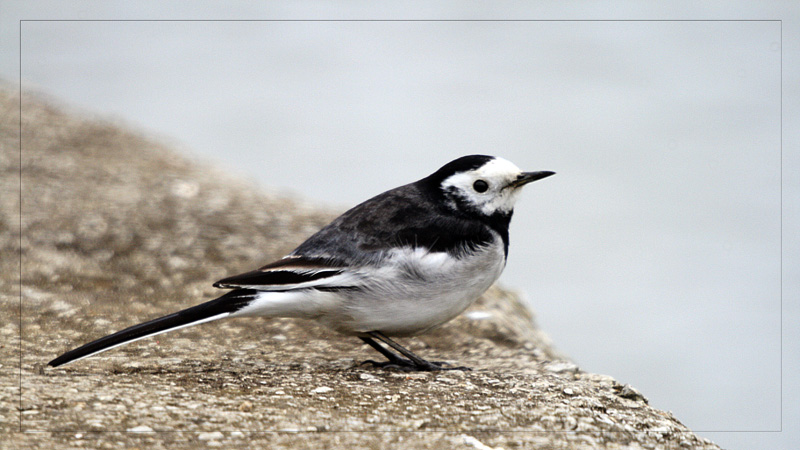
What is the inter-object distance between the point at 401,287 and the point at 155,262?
3081mm

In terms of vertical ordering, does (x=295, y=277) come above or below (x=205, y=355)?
above

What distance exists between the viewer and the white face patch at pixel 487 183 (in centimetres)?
524

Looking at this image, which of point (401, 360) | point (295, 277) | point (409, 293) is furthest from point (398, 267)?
point (401, 360)

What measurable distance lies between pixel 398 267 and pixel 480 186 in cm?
76

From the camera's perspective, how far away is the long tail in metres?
4.54

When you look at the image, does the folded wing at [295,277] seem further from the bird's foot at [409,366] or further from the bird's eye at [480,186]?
the bird's eye at [480,186]

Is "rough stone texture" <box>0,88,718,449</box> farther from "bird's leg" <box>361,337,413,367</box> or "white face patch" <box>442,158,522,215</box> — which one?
"white face patch" <box>442,158,522,215</box>

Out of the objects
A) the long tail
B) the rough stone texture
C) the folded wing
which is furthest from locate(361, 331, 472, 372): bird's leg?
the long tail

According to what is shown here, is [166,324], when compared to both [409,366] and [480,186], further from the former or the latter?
[480,186]

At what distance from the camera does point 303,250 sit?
5.18m

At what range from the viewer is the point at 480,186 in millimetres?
5273

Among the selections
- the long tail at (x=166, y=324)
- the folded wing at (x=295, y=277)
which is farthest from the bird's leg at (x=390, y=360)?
the long tail at (x=166, y=324)

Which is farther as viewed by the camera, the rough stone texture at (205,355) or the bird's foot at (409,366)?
the bird's foot at (409,366)

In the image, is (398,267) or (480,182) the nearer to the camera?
(398,267)
